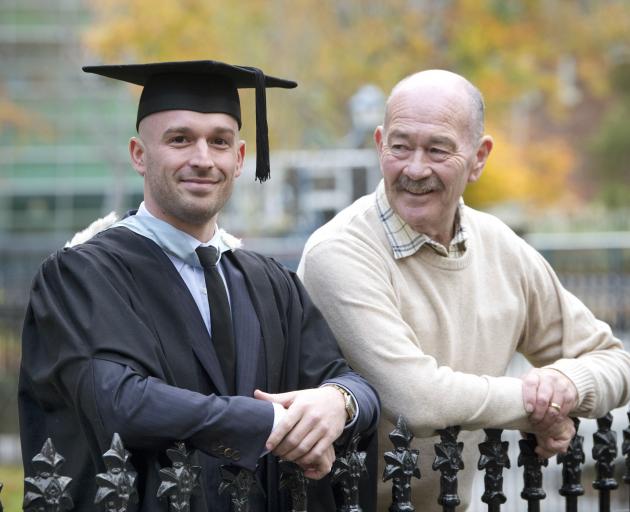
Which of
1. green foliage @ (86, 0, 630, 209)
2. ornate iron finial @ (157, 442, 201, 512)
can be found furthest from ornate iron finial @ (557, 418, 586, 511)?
green foliage @ (86, 0, 630, 209)

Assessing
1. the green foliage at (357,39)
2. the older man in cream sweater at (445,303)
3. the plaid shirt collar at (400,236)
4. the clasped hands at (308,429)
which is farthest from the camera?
the green foliage at (357,39)

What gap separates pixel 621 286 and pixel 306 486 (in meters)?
10.4

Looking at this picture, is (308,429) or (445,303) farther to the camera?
(445,303)

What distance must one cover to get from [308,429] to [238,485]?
0.81 ft

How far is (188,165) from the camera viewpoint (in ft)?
10.6

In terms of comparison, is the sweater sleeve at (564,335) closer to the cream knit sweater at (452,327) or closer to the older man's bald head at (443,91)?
the cream knit sweater at (452,327)

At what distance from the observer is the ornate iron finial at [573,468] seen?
3760mm

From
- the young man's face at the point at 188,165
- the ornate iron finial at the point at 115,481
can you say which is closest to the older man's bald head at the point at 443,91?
the young man's face at the point at 188,165

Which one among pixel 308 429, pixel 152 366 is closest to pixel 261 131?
pixel 152 366

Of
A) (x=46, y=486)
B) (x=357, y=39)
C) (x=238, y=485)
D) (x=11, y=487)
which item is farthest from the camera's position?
(x=357, y=39)

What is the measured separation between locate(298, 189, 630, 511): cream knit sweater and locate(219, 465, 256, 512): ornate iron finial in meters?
0.73

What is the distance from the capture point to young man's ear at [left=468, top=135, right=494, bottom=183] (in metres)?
3.90

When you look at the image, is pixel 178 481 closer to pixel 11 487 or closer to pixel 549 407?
pixel 549 407

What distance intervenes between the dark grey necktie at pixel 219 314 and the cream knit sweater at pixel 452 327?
0.46m
